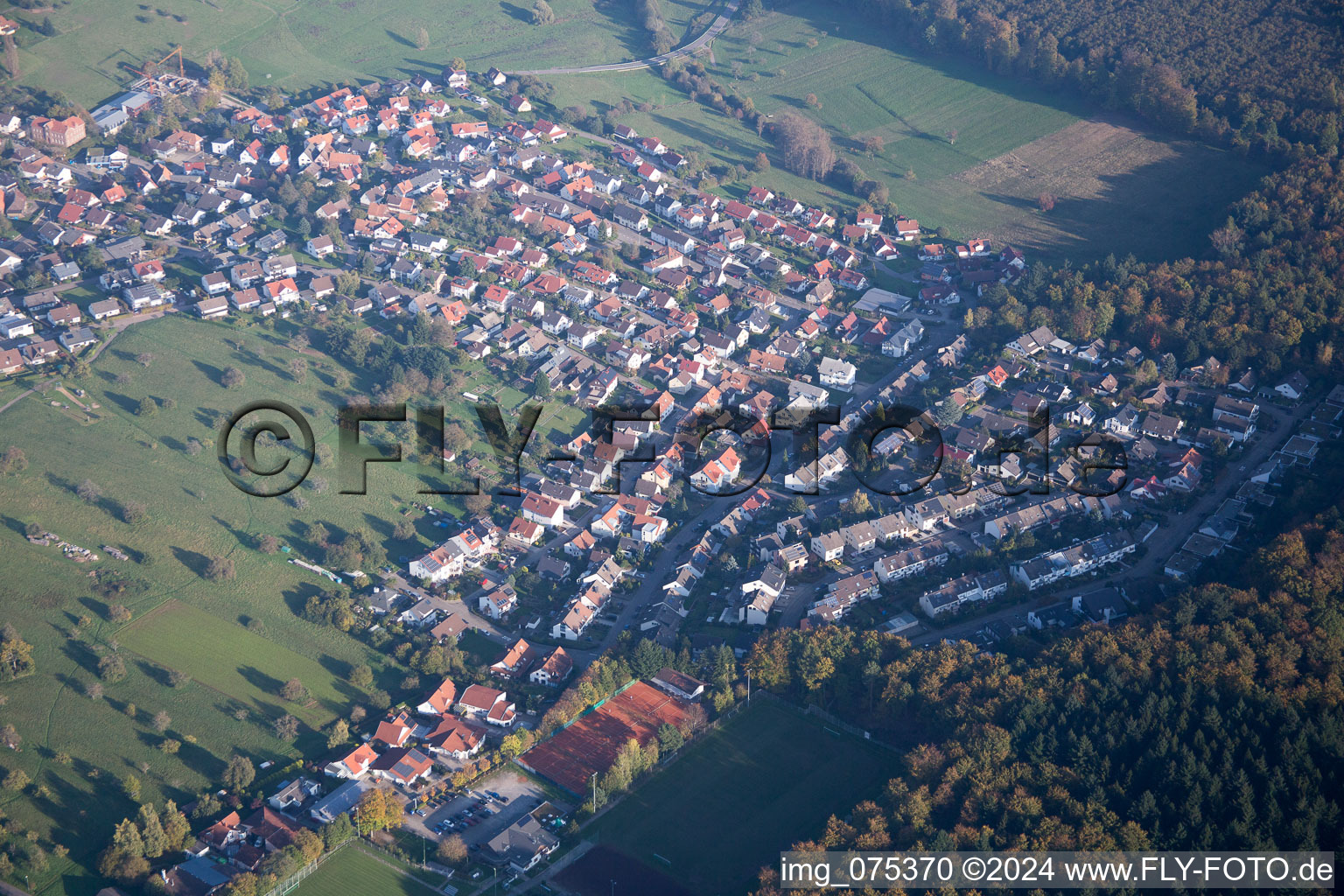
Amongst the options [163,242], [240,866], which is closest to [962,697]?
[240,866]

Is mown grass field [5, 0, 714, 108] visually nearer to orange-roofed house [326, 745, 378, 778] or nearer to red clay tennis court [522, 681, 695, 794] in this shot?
orange-roofed house [326, 745, 378, 778]

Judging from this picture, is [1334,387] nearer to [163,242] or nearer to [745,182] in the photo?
[745,182]

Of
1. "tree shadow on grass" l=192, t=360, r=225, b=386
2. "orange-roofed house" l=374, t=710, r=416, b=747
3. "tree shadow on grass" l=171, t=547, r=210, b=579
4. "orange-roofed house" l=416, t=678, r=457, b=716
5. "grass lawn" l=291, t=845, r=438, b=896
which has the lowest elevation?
"grass lawn" l=291, t=845, r=438, b=896

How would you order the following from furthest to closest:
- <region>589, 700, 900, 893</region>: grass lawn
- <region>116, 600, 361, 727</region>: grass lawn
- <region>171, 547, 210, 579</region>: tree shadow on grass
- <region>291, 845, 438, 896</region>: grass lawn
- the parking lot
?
<region>171, 547, 210, 579</region>: tree shadow on grass
<region>116, 600, 361, 727</region>: grass lawn
the parking lot
<region>589, 700, 900, 893</region>: grass lawn
<region>291, 845, 438, 896</region>: grass lawn

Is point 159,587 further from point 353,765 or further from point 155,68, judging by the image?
point 155,68

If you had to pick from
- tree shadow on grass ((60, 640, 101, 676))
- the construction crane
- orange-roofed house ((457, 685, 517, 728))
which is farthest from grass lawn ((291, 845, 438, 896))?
the construction crane

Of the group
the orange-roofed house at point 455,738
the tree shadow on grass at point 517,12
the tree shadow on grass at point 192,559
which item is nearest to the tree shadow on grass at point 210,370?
the tree shadow on grass at point 192,559
